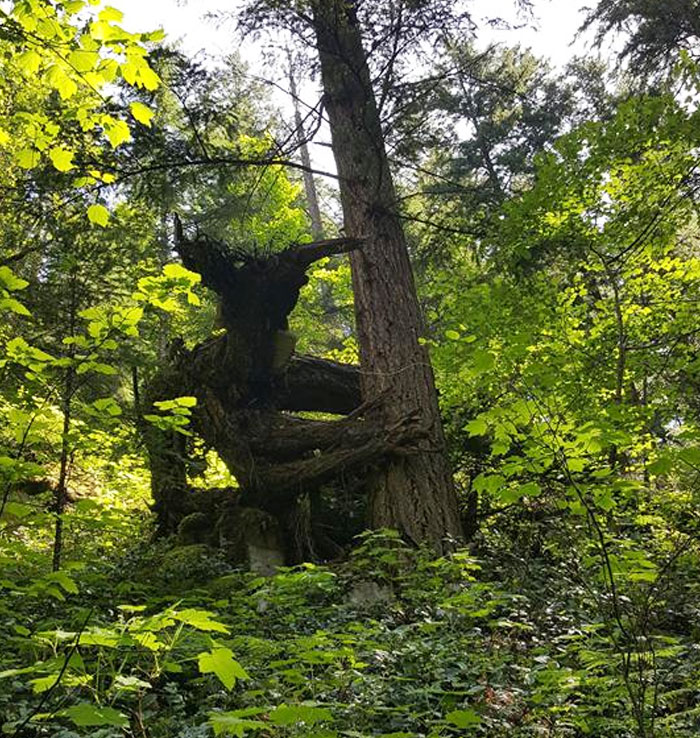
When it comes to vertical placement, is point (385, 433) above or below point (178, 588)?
above

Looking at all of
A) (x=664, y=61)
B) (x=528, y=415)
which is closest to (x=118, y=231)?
(x=528, y=415)

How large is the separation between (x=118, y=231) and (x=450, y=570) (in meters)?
6.62

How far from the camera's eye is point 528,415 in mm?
3146

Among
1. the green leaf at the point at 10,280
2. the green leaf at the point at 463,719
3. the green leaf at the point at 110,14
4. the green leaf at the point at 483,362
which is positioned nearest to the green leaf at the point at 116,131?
the green leaf at the point at 110,14

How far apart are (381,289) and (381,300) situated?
0.49 feet

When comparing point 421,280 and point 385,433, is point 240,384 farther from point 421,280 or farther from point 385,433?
point 421,280

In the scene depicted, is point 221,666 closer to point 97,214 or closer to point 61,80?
point 97,214

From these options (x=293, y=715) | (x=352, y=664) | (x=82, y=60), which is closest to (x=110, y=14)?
(x=82, y=60)

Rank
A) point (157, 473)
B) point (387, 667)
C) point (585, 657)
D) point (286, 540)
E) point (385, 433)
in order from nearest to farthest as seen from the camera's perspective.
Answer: point (585, 657) < point (387, 667) < point (385, 433) < point (286, 540) < point (157, 473)

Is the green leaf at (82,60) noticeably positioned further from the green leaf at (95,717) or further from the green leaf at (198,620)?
the green leaf at (95,717)

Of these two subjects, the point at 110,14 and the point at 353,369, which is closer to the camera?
the point at 110,14

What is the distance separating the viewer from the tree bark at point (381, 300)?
21.2 ft

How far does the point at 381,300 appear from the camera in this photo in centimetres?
725

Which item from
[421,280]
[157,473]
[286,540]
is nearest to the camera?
[286,540]
